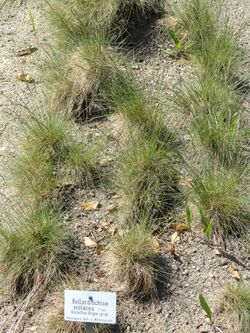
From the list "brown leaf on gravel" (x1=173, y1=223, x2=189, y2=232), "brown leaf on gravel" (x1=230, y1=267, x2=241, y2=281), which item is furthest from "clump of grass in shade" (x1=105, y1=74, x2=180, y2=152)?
"brown leaf on gravel" (x1=230, y1=267, x2=241, y2=281)

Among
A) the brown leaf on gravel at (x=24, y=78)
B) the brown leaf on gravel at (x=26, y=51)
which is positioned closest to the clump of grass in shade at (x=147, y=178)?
the brown leaf on gravel at (x=24, y=78)

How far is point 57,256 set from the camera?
10.5 ft

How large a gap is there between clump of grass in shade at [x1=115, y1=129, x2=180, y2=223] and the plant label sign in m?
0.80

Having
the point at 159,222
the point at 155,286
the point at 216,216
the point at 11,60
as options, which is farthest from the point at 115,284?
the point at 11,60

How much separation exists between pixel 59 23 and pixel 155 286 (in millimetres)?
2291

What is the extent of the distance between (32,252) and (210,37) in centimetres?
217

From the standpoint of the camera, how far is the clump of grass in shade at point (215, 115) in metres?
3.68

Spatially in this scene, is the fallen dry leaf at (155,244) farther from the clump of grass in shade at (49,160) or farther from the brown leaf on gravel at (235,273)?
the clump of grass in shade at (49,160)

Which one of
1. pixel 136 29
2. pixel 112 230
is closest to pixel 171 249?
pixel 112 230

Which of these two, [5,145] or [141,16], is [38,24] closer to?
[141,16]

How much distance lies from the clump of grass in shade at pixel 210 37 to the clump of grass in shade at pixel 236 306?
1.58 metres

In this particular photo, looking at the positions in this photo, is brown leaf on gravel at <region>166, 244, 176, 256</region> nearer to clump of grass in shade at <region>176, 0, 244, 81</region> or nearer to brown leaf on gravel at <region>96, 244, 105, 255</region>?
brown leaf on gravel at <region>96, 244, 105, 255</region>

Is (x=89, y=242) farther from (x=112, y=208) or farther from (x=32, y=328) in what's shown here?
(x=32, y=328)

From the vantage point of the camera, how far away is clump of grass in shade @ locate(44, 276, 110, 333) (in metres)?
2.88
